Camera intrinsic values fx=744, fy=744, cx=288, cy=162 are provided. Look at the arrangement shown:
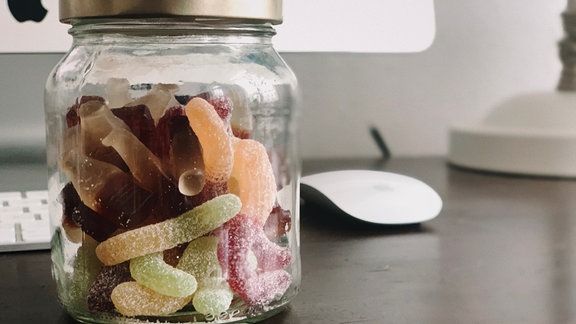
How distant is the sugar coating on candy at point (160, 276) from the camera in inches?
12.4

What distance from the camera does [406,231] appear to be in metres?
0.57

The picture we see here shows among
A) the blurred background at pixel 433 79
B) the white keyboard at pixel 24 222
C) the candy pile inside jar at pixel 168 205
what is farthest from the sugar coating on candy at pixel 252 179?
the blurred background at pixel 433 79

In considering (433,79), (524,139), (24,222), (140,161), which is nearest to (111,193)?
(140,161)

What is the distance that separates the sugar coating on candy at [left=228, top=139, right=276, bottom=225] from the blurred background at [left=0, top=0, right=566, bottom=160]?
573 mm

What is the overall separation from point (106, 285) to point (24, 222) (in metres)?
0.21

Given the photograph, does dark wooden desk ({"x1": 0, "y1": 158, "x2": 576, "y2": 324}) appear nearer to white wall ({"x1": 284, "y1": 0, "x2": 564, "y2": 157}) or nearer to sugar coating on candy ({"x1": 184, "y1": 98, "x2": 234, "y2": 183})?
sugar coating on candy ({"x1": 184, "y1": 98, "x2": 234, "y2": 183})

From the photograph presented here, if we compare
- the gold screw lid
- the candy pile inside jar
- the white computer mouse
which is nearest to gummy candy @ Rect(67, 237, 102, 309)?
the candy pile inside jar

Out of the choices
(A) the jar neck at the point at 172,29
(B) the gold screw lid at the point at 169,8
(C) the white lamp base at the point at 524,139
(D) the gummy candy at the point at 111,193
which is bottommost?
(C) the white lamp base at the point at 524,139

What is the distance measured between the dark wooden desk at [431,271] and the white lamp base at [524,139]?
154mm

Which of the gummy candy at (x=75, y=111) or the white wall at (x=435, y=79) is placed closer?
the gummy candy at (x=75, y=111)

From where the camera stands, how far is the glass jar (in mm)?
323

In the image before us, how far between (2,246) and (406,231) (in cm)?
29

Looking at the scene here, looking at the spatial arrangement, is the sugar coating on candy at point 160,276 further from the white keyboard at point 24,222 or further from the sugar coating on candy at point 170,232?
the white keyboard at point 24,222

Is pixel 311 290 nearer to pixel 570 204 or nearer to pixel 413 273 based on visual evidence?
pixel 413 273
